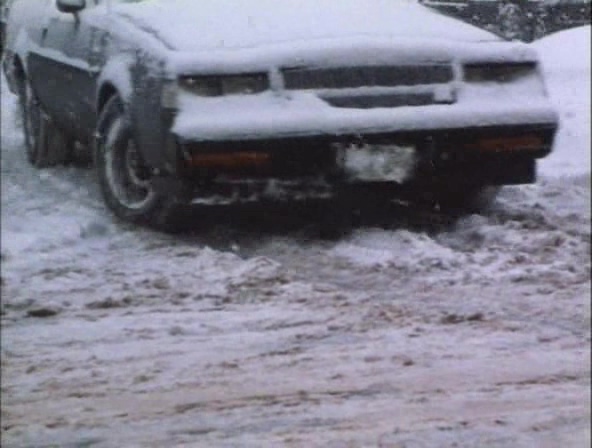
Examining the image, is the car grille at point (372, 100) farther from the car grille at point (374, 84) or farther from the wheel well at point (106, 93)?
the wheel well at point (106, 93)

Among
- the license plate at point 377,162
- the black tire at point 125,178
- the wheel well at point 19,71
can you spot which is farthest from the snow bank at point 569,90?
the wheel well at point 19,71

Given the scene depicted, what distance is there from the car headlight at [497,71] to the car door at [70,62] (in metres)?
0.34

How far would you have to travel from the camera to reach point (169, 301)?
134cm

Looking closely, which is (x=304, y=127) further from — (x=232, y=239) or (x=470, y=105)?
(x=232, y=239)

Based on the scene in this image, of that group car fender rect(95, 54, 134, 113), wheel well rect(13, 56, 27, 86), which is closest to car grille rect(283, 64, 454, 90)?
car fender rect(95, 54, 134, 113)

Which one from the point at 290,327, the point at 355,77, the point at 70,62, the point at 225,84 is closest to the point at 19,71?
the point at 70,62

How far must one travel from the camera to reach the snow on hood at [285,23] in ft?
2.80

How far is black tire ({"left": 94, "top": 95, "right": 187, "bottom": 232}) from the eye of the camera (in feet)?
3.27

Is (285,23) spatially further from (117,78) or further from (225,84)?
(117,78)

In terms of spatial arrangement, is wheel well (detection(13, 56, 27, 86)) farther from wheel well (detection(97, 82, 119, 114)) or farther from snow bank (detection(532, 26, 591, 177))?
snow bank (detection(532, 26, 591, 177))

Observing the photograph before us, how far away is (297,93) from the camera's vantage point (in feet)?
2.86

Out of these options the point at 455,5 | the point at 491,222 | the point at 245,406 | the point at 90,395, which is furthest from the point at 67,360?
the point at 455,5

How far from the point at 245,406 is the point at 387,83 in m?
0.48

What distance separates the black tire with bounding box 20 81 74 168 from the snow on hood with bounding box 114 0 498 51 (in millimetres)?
238
